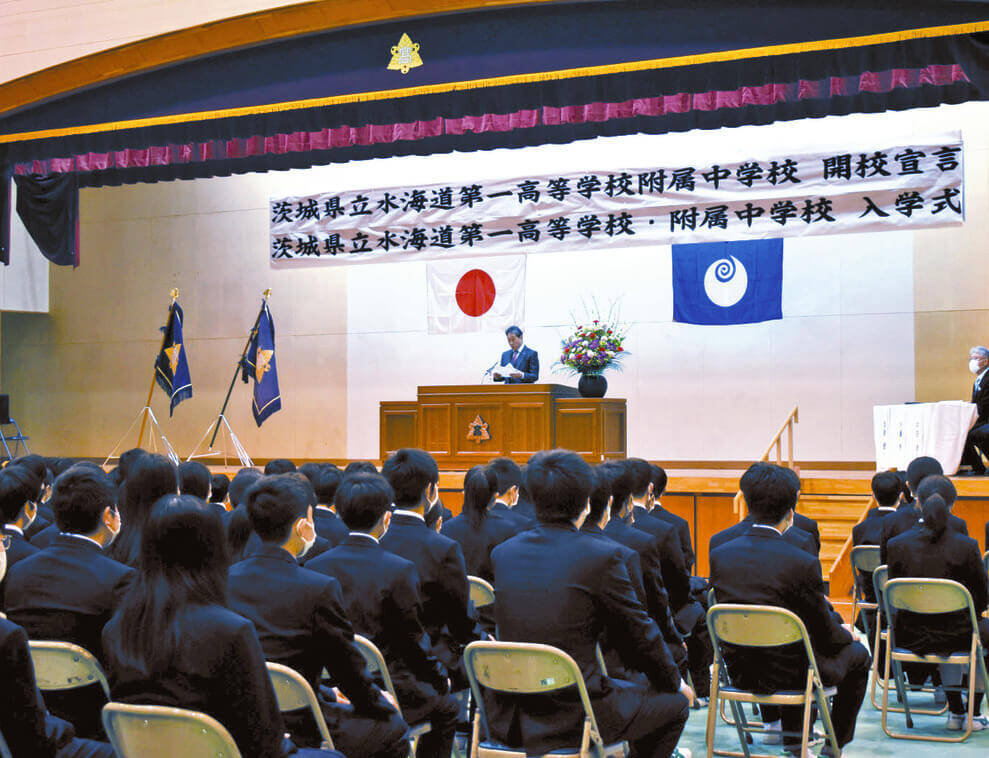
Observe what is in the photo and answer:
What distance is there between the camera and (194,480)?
4355mm

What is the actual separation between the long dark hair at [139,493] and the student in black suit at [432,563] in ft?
2.62

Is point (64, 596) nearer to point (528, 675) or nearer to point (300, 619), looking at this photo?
point (300, 619)

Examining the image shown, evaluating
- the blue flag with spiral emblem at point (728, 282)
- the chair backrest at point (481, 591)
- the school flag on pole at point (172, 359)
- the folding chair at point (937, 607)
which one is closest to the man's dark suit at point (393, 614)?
the chair backrest at point (481, 591)

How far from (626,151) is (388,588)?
10.7m

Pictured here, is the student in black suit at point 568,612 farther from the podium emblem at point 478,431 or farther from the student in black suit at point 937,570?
the podium emblem at point 478,431

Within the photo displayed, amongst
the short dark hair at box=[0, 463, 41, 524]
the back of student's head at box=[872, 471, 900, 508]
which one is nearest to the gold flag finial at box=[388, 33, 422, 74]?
Answer: the back of student's head at box=[872, 471, 900, 508]

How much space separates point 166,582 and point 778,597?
234 centimetres

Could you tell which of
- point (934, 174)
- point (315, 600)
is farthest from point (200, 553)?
point (934, 174)

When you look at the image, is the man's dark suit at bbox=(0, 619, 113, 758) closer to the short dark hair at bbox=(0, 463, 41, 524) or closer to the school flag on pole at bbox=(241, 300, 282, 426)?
the short dark hair at bbox=(0, 463, 41, 524)

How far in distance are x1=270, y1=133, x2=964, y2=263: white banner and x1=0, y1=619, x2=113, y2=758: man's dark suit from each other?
786 cm

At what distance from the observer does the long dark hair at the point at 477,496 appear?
178 inches

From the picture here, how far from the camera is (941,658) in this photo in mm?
4367

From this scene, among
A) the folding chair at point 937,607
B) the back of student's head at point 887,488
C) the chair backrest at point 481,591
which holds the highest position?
the back of student's head at point 887,488

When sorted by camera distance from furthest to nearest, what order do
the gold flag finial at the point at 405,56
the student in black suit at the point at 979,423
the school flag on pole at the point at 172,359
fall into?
1. the school flag on pole at the point at 172,359
2. the student in black suit at the point at 979,423
3. the gold flag finial at the point at 405,56
